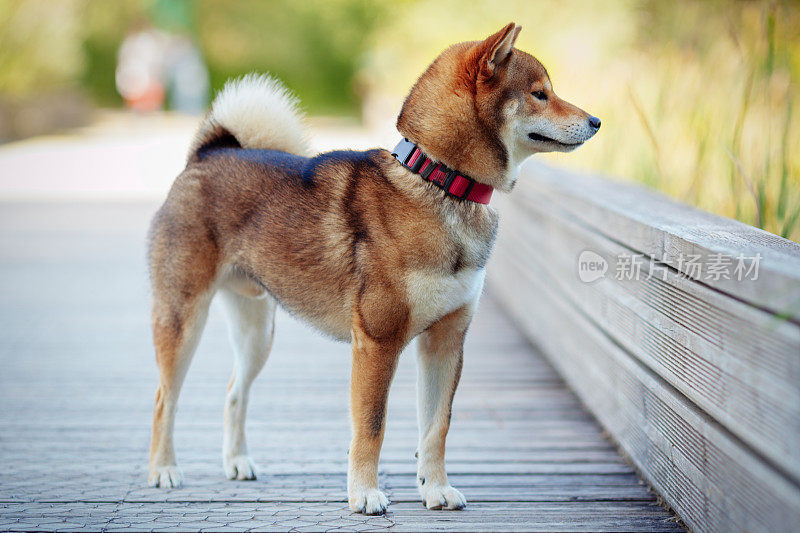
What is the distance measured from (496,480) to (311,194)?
124 centimetres

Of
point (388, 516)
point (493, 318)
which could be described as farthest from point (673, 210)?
point (493, 318)

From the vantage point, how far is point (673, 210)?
130 inches

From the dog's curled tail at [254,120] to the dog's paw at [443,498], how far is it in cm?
143

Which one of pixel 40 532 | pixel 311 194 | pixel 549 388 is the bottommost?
pixel 40 532

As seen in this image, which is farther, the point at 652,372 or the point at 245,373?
the point at 245,373

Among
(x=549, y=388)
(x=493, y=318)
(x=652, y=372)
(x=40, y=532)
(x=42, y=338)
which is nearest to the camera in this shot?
(x=40, y=532)

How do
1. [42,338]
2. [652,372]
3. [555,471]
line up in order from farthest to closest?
[42,338]
[555,471]
[652,372]

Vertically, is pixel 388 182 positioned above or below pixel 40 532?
above

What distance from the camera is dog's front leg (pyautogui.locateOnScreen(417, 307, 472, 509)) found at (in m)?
2.76

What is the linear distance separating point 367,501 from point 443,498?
0.86ft

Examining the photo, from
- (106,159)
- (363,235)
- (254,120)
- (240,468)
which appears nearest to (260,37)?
(106,159)

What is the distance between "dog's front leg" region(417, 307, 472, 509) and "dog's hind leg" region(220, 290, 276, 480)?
0.69 meters


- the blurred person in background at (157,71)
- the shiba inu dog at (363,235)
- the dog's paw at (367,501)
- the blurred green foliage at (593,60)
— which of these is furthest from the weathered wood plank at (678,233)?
the blurred person in background at (157,71)

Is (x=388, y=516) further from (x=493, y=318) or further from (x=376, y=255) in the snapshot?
(x=493, y=318)
